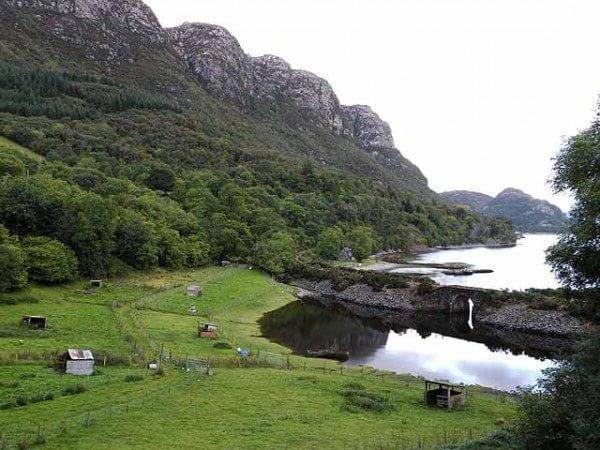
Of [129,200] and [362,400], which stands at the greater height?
[129,200]

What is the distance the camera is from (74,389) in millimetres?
34750

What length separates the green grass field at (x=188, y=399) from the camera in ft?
95.3

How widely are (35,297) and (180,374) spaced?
32792 millimetres

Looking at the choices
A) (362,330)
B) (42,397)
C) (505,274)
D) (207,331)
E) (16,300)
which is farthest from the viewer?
(505,274)

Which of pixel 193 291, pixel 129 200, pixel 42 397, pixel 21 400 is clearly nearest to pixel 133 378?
pixel 42 397

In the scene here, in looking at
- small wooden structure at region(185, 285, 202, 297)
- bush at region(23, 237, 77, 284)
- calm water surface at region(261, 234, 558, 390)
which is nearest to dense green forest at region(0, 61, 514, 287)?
bush at region(23, 237, 77, 284)

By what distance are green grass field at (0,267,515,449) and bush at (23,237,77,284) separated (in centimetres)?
885

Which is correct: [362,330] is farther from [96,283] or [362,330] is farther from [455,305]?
[96,283]

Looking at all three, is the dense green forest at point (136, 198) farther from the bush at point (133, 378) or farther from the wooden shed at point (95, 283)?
the bush at point (133, 378)

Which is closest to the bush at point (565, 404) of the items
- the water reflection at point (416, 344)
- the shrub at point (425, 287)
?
the water reflection at point (416, 344)

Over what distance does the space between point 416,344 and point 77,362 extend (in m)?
45.1

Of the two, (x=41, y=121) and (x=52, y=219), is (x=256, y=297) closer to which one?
(x=52, y=219)

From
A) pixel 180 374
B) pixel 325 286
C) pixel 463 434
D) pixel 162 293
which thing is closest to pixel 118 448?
pixel 180 374

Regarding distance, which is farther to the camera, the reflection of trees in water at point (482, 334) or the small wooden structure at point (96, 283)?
the small wooden structure at point (96, 283)
